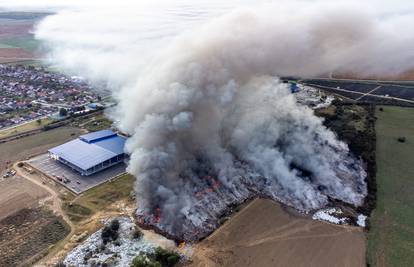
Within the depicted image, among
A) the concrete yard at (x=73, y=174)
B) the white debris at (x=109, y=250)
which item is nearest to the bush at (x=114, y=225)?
the white debris at (x=109, y=250)

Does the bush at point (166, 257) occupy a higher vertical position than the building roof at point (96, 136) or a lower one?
lower

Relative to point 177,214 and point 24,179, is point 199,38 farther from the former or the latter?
point 24,179

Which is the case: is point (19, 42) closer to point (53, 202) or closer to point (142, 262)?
point (53, 202)

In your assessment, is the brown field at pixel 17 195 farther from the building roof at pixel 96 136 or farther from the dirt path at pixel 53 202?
the building roof at pixel 96 136

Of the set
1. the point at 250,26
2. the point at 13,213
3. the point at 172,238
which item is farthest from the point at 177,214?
the point at 250,26

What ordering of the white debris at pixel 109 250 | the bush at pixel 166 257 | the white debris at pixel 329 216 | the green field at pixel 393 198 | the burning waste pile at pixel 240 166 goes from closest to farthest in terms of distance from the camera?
1. the bush at pixel 166 257
2. the white debris at pixel 109 250
3. the green field at pixel 393 198
4. the burning waste pile at pixel 240 166
5. the white debris at pixel 329 216

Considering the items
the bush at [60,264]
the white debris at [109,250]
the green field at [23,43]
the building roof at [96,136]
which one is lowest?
the bush at [60,264]

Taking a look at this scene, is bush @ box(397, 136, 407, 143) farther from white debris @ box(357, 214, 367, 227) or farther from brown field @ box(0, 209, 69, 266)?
brown field @ box(0, 209, 69, 266)

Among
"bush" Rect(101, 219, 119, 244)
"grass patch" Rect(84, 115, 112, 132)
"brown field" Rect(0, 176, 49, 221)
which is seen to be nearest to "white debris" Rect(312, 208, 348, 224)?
"bush" Rect(101, 219, 119, 244)
